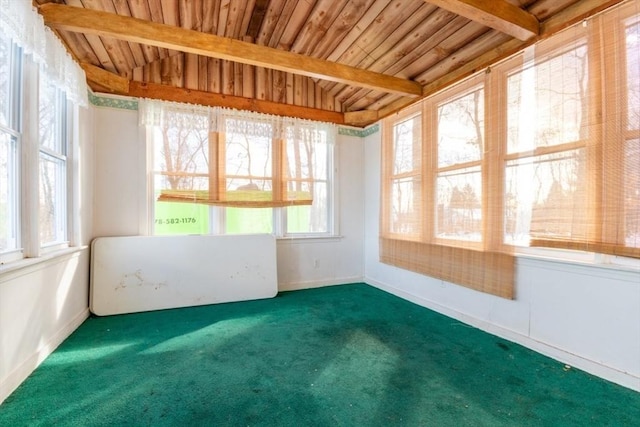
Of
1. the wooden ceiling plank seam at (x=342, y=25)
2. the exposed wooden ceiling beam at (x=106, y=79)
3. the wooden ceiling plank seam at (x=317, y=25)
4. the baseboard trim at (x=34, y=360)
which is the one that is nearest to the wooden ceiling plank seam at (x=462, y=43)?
the wooden ceiling plank seam at (x=342, y=25)

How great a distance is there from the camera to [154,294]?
3.28 metres

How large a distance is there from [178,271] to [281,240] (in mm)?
1318

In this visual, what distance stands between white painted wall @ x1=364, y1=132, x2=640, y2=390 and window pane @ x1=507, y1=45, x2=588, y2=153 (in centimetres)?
97

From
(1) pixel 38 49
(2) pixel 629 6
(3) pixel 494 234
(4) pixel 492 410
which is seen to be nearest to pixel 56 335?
(1) pixel 38 49

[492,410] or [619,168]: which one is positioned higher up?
[619,168]

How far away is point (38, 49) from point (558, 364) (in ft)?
13.9

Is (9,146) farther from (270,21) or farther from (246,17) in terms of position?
(270,21)

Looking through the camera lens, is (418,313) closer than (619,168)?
No

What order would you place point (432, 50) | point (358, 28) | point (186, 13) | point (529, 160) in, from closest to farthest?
point (529, 160) < point (186, 13) < point (432, 50) < point (358, 28)

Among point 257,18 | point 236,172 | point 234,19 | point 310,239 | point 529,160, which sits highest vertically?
point 257,18

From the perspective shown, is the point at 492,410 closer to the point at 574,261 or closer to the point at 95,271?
the point at 574,261

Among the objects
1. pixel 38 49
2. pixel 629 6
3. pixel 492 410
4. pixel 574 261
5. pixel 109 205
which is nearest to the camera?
pixel 492 410

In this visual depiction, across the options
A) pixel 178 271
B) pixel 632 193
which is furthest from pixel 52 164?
pixel 632 193

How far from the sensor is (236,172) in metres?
3.78
